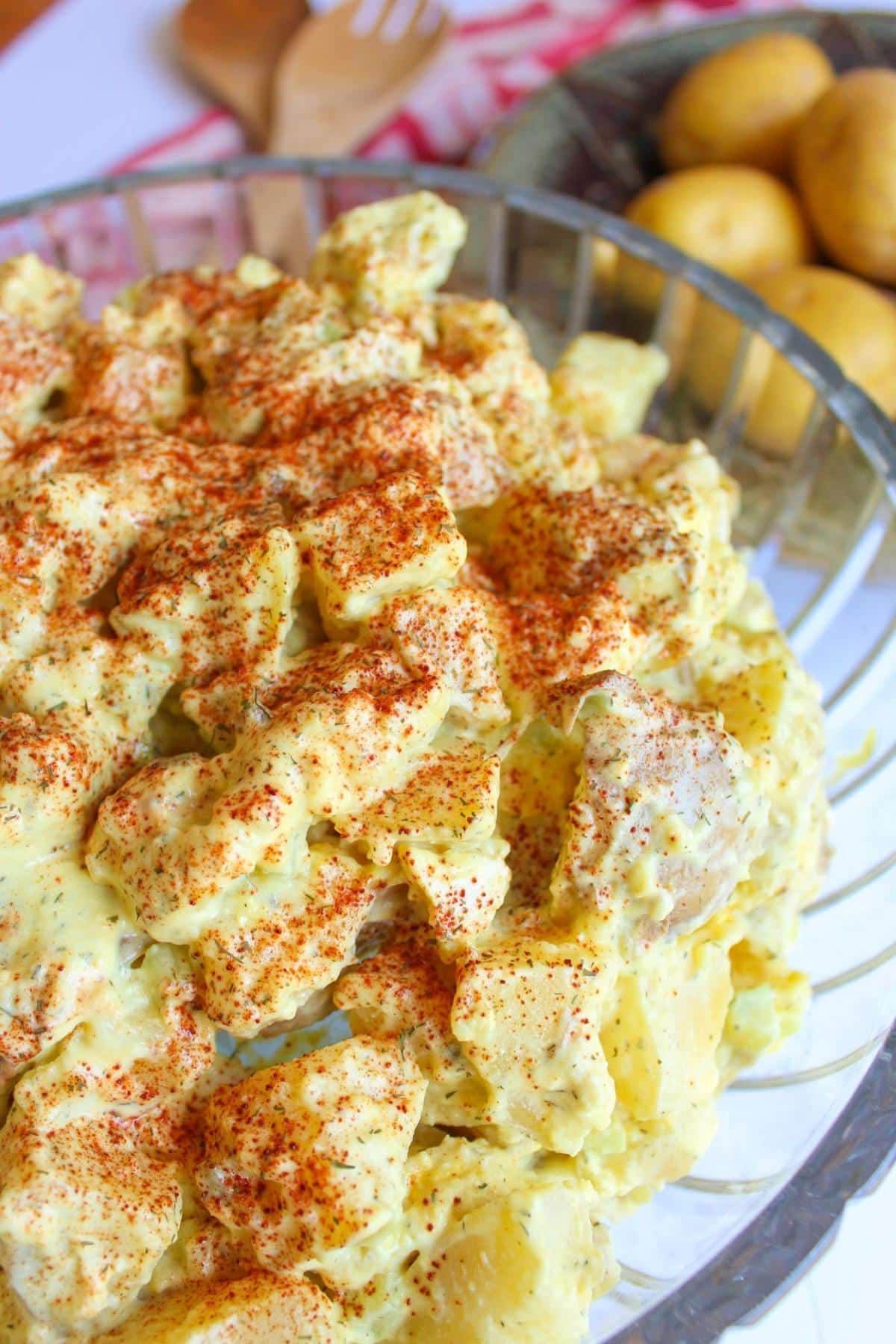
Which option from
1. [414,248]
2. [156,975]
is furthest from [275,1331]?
[414,248]

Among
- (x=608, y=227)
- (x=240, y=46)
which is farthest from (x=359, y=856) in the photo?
(x=240, y=46)

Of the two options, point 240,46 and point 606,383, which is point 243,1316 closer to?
point 606,383

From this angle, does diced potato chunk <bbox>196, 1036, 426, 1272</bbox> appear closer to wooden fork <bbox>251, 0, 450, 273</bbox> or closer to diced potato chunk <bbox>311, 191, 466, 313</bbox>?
diced potato chunk <bbox>311, 191, 466, 313</bbox>

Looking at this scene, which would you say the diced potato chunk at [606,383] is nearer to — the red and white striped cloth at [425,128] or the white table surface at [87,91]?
the red and white striped cloth at [425,128]

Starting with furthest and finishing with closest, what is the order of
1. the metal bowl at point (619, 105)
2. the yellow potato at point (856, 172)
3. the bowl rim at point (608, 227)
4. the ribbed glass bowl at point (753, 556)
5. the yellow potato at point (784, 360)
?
the metal bowl at point (619, 105), the yellow potato at point (856, 172), the yellow potato at point (784, 360), the bowl rim at point (608, 227), the ribbed glass bowl at point (753, 556)

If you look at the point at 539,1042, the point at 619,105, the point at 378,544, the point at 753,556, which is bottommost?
the point at 753,556

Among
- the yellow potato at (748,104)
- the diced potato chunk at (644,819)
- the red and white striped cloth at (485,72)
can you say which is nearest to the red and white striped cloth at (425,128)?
the red and white striped cloth at (485,72)

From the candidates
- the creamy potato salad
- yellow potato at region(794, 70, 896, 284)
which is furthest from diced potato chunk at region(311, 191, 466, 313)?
yellow potato at region(794, 70, 896, 284)
